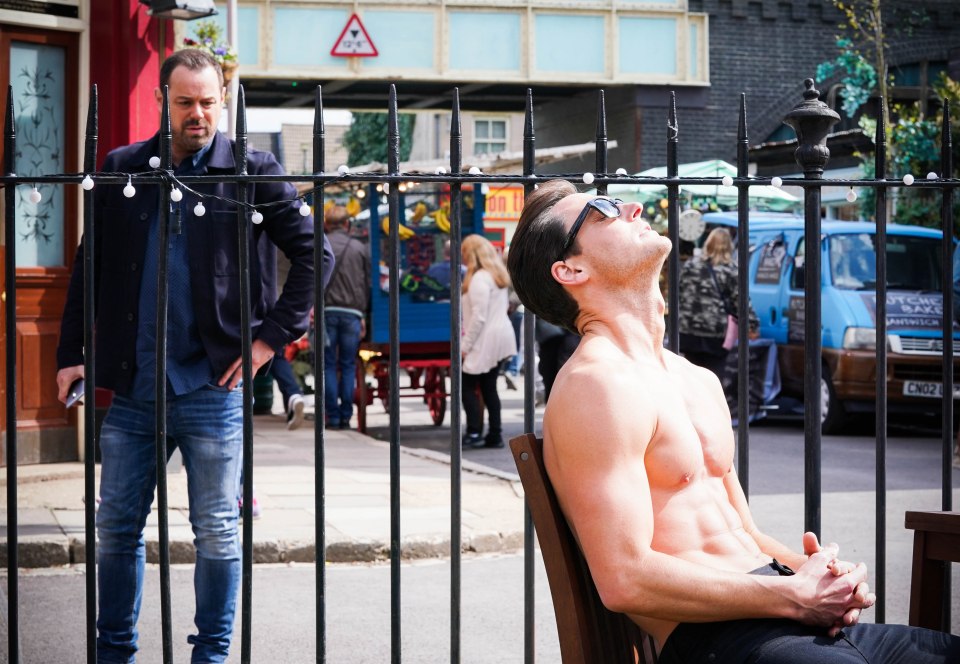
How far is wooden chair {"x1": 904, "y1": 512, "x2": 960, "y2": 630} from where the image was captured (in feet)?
10.5

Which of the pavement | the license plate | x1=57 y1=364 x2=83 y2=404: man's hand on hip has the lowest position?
the pavement

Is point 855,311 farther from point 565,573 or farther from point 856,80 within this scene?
point 565,573

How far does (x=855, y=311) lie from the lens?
501 inches

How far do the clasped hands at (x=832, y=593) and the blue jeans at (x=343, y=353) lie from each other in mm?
10613

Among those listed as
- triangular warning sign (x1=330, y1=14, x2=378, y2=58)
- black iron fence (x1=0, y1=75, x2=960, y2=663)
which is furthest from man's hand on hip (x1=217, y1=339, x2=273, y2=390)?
triangular warning sign (x1=330, y1=14, x2=378, y2=58)

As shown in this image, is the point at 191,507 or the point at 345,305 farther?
the point at 345,305

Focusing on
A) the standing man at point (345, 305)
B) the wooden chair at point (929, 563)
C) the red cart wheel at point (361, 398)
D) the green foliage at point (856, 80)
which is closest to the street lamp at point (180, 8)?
the standing man at point (345, 305)

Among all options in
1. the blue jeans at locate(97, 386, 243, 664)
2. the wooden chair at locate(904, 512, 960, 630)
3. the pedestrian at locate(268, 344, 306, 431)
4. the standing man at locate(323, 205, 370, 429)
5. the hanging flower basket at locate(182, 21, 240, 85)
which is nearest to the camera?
the wooden chair at locate(904, 512, 960, 630)

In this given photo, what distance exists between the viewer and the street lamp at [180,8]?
28.9 feet

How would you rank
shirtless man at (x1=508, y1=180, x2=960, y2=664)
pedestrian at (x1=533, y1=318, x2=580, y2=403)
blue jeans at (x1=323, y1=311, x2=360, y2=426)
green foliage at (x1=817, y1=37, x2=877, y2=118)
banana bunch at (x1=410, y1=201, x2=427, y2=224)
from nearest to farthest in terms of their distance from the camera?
shirtless man at (x1=508, y1=180, x2=960, y2=664) → pedestrian at (x1=533, y1=318, x2=580, y2=403) → blue jeans at (x1=323, y1=311, x2=360, y2=426) → banana bunch at (x1=410, y1=201, x2=427, y2=224) → green foliage at (x1=817, y1=37, x2=877, y2=118)

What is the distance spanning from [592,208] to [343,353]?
10515mm

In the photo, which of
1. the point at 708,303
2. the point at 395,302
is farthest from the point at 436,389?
the point at 395,302

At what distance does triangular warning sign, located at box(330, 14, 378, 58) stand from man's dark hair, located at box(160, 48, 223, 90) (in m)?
16.9

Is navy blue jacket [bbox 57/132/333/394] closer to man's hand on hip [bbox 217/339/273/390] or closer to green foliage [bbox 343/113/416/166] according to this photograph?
man's hand on hip [bbox 217/339/273/390]
